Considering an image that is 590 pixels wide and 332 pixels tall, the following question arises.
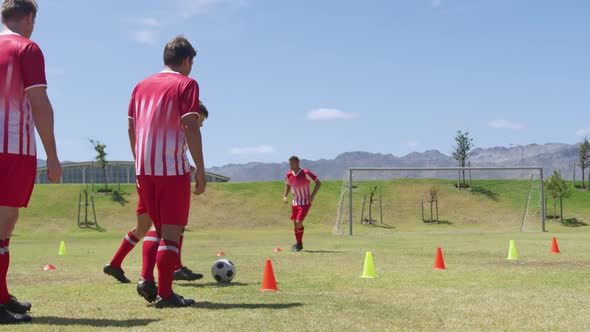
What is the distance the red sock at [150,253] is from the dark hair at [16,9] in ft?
7.33

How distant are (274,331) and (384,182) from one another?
5307 centimetres

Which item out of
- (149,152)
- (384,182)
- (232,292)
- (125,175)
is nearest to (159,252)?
(149,152)

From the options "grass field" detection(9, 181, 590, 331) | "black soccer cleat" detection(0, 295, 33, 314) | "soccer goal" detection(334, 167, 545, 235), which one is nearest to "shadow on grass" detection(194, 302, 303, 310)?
"grass field" detection(9, 181, 590, 331)

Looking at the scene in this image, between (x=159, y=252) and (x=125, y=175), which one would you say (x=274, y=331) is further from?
(x=125, y=175)

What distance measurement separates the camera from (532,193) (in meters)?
41.2

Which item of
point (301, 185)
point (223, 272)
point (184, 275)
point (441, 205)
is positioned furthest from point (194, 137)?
point (441, 205)

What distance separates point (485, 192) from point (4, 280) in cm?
5185

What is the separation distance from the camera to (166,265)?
595 cm

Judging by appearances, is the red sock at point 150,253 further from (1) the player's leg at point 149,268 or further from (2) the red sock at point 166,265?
(2) the red sock at point 166,265

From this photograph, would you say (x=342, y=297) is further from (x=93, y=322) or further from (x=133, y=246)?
(x=133, y=246)

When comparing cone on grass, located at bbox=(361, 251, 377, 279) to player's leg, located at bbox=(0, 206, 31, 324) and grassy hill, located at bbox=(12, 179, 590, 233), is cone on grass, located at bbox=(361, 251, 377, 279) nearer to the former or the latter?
player's leg, located at bbox=(0, 206, 31, 324)

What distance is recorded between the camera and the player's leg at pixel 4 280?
5.16 metres

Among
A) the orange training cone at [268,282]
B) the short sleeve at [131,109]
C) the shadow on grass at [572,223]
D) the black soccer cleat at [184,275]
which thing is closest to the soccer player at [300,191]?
the black soccer cleat at [184,275]

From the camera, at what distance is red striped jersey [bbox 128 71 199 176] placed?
6074 millimetres
